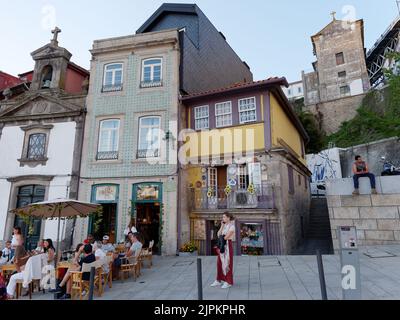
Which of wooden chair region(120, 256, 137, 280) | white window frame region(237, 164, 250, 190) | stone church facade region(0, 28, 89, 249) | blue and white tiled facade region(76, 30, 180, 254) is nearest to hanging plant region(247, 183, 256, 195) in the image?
white window frame region(237, 164, 250, 190)

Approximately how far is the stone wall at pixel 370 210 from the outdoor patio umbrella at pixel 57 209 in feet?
29.0

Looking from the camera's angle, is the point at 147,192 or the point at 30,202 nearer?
the point at 147,192

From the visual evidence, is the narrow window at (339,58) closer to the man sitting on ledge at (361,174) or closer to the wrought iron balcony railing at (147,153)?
the man sitting on ledge at (361,174)

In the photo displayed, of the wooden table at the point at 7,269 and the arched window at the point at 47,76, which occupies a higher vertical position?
the arched window at the point at 47,76

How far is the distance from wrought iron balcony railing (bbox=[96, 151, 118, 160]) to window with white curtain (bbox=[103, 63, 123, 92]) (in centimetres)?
370

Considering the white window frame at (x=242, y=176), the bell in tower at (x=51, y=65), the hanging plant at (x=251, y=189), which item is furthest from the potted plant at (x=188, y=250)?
the bell in tower at (x=51, y=65)

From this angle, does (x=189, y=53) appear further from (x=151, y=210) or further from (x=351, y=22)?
(x=351, y=22)

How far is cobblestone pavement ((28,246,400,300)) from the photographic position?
6.10 metres

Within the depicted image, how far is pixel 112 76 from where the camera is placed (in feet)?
51.7

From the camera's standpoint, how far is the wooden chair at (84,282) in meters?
6.81

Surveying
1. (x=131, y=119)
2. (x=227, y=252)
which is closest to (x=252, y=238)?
(x=227, y=252)

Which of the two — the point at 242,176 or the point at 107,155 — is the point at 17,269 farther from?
the point at 242,176

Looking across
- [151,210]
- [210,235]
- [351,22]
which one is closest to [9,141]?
[151,210]

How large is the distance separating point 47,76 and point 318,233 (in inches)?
792
